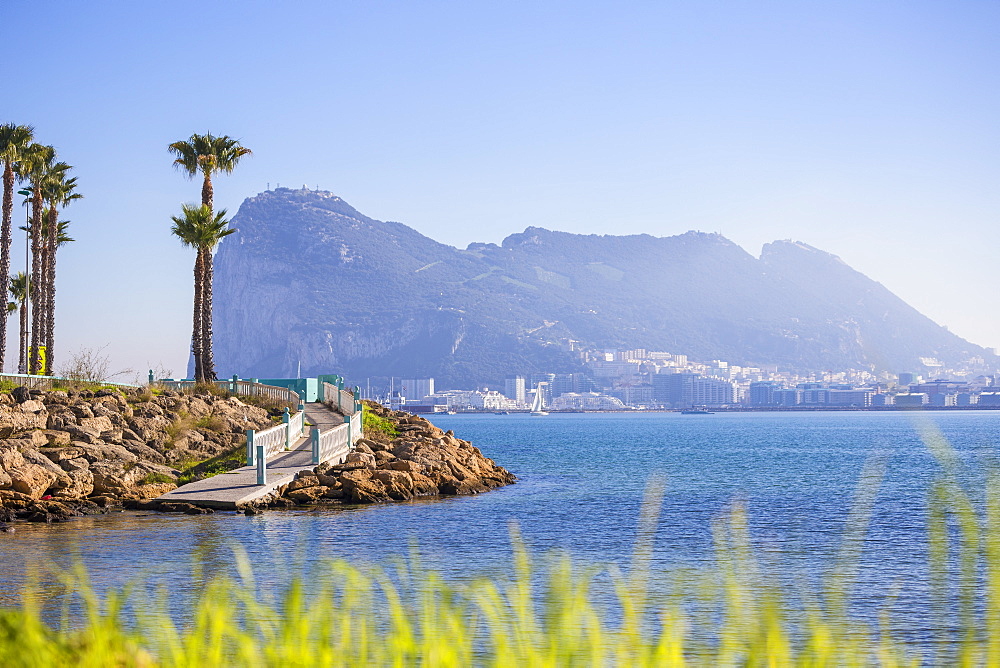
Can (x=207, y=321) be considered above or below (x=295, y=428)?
→ above

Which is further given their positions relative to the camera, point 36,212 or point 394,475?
point 36,212

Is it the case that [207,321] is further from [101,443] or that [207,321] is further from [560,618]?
[560,618]

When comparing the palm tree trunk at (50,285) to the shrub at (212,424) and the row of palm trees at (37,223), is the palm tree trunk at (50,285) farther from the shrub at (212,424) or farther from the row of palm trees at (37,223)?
the shrub at (212,424)

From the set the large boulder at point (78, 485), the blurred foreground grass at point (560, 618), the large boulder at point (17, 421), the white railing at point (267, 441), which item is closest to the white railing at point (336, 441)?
the white railing at point (267, 441)

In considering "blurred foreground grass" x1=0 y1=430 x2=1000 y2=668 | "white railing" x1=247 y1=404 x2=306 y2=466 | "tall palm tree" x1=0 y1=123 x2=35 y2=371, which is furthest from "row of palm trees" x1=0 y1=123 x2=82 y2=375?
"blurred foreground grass" x1=0 y1=430 x2=1000 y2=668

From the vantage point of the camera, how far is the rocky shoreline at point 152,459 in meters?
24.1

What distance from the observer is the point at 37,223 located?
47.7 metres

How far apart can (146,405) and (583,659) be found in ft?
94.1

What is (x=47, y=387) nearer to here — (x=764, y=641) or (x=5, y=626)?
(x=5, y=626)

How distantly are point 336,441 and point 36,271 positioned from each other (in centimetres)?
2417

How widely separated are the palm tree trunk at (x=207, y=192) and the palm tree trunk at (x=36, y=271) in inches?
315

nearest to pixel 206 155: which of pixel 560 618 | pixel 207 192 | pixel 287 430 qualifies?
pixel 207 192

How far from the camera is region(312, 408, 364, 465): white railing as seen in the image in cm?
2974

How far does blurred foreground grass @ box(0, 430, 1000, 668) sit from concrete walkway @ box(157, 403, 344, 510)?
7.90 m
